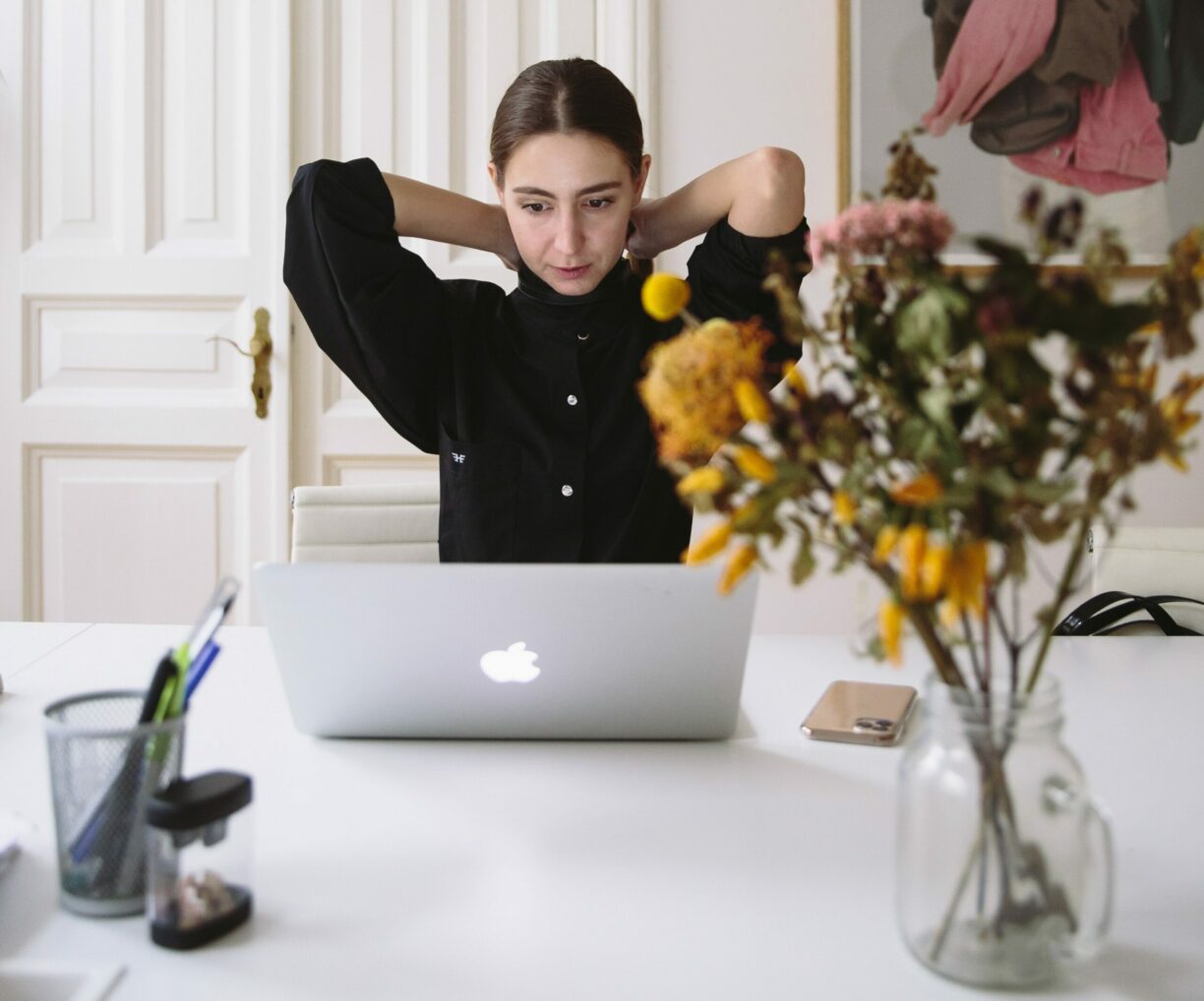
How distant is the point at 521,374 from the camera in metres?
1.62

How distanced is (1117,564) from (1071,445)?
4.27 feet

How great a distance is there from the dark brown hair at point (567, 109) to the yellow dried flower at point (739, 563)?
1022mm

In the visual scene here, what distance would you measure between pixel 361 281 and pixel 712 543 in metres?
1.11

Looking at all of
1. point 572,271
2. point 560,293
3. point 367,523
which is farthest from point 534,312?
point 367,523

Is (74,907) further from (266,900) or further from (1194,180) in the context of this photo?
(1194,180)

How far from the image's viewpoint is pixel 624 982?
0.58 meters

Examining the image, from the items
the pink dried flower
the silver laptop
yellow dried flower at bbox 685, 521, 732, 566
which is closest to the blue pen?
the silver laptop

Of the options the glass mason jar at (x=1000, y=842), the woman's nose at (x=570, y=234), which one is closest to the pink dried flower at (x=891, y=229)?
the glass mason jar at (x=1000, y=842)

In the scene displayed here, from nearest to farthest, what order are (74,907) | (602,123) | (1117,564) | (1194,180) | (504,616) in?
(74,907) → (504,616) → (602,123) → (1117,564) → (1194,180)

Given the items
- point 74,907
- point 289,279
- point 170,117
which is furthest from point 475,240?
point 170,117

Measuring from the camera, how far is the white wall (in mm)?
2568

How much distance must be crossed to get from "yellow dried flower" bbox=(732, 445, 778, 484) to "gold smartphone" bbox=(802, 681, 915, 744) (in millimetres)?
533

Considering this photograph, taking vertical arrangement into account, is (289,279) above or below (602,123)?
below

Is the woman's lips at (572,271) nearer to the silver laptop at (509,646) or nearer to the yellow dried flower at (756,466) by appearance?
the silver laptop at (509,646)
